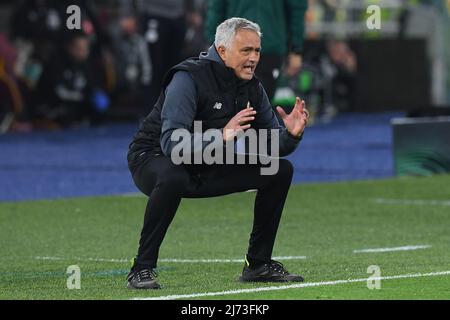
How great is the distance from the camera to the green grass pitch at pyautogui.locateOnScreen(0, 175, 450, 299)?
8.66 meters

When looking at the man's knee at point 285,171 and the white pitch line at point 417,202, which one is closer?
the man's knee at point 285,171

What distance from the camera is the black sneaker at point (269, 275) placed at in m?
8.97

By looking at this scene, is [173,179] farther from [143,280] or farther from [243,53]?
[243,53]

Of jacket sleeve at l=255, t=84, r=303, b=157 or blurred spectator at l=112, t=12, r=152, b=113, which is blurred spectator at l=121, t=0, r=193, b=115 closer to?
blurred spectator at l=112, t=12, r=152, b=113

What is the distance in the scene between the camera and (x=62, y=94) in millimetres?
25250

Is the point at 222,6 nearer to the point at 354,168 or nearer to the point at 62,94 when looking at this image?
the point at 354,168

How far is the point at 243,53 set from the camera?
8828 mm

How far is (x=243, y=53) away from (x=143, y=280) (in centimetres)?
143

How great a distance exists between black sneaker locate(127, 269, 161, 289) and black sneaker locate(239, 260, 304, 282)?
26.5 inches

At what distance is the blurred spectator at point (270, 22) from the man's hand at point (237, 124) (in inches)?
213

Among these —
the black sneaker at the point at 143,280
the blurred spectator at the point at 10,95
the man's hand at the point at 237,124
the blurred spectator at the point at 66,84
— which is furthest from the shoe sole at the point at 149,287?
the blurred spectator at the point at 66,84

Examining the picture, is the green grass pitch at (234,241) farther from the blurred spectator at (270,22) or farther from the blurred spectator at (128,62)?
the blurred spectator at (128,62)

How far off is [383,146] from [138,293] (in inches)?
541

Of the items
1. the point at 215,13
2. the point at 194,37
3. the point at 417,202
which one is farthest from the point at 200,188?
the point at 194,37
